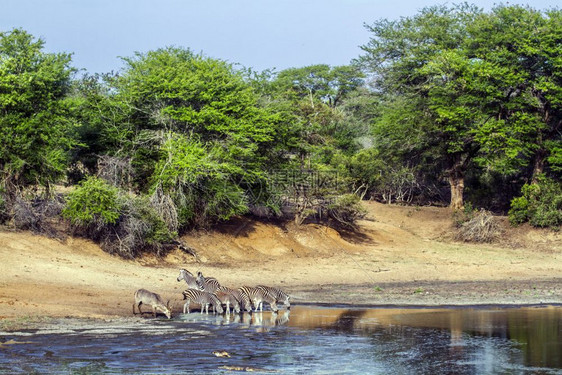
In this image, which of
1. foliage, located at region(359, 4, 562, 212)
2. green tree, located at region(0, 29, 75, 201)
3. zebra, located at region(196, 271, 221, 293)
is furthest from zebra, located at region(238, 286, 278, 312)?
foliage, located at region(359, 4, 562, 212)

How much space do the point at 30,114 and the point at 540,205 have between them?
24475 mm

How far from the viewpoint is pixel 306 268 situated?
28.1 m

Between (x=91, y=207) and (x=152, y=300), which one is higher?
(x=91, y=207)

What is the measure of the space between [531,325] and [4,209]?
16.7 meters

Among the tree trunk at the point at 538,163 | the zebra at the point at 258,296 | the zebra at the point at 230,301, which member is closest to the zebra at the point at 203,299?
the zebra at the point at 230,301

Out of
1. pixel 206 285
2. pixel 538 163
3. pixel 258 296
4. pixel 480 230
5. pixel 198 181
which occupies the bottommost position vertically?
pixel 258 296

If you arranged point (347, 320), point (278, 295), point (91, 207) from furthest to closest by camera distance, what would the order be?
1. point (91, 207)
2. point (278, 295)
3. point (347, 320)

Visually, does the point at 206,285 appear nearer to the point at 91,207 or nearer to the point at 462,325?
the point at 91,207

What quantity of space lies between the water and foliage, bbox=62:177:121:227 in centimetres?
710

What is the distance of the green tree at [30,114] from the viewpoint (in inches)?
1031

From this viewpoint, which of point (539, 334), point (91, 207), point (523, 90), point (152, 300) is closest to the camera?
point (539, 334)

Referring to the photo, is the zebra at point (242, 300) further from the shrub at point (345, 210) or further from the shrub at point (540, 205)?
the shrub at point (540, 205)

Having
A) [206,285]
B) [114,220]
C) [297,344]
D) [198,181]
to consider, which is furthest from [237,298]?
[198,181]

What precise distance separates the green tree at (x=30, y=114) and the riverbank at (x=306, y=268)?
9.97 ft
